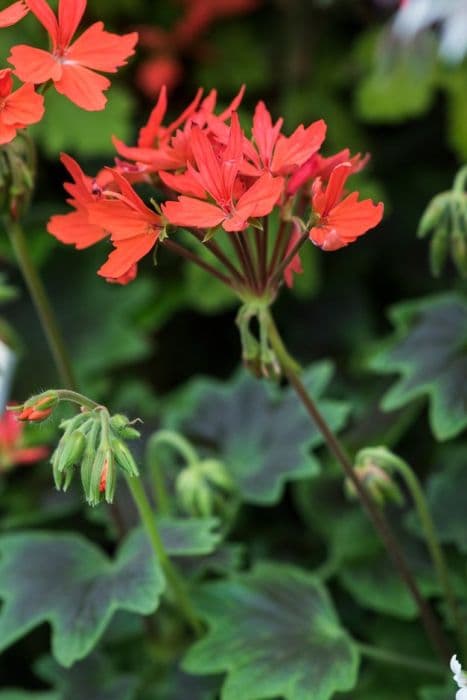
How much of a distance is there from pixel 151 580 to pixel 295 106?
1117 millimetres

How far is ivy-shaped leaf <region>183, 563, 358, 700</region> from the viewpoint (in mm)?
1100

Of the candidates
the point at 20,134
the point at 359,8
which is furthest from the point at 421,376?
the point at 359,8

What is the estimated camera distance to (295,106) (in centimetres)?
199

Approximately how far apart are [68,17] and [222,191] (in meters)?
0.21

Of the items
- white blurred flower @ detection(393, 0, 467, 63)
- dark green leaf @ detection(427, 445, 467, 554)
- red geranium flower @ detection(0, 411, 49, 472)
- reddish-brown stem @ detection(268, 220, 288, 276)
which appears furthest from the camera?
red geranium flower @ detection(0, 411, 49, 472)

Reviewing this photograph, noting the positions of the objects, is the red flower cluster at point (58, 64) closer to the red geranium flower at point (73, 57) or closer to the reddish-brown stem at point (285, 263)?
the red geranium flower at point (73, 57)

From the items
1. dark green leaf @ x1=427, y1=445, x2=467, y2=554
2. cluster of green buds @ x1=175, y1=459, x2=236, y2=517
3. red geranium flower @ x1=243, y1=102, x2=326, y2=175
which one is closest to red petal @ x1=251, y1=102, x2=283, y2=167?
red geranium flower @ x1=243, y1=102, x2=326, y2=175

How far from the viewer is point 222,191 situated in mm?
840

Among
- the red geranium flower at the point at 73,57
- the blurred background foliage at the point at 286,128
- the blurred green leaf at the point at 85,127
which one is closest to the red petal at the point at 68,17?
the red geranium flower at the point at 73,57

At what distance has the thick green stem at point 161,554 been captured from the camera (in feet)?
3.45

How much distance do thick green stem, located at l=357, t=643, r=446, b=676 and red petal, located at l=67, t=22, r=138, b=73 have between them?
0.66m

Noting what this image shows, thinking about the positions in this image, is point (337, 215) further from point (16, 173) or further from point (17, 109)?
point (16, 173)

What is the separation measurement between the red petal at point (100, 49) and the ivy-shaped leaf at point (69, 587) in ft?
1.61

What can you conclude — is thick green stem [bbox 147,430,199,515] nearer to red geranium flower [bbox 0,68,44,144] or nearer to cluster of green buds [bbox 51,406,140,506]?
cluster of green buds [bbox 51,406,140,506]
